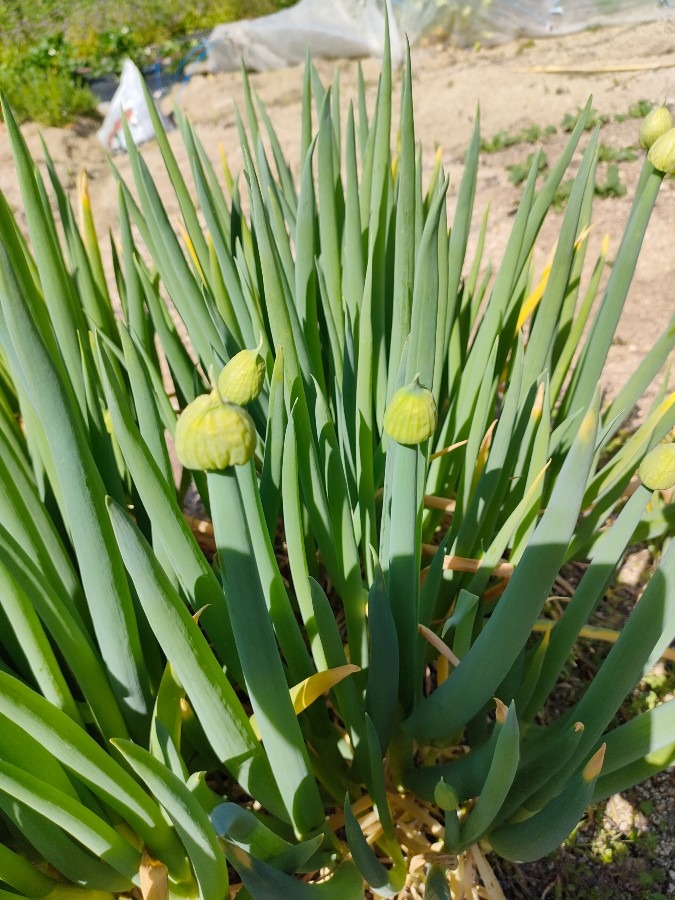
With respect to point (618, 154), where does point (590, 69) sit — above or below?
above

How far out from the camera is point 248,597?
1.51 ft

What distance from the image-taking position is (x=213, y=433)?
0.37 m

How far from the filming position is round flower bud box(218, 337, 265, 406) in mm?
458

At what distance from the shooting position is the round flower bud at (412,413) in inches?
18.1

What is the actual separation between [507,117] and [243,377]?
344 centimetres

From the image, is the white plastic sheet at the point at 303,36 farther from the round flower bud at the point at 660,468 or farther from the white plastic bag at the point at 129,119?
the round flower bud at the point at 660,468

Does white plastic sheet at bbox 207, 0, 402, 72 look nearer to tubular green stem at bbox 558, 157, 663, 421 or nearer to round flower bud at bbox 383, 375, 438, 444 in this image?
tubular green stem at bbox 558, 157, 663, 421

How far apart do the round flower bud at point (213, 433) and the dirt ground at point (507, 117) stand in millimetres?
1493

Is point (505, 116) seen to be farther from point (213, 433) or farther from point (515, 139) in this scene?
point (213, 433)

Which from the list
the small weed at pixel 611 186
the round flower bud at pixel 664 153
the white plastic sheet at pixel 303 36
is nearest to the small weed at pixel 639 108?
the small weed at pixel 611 186

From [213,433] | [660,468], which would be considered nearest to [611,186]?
[660,468]

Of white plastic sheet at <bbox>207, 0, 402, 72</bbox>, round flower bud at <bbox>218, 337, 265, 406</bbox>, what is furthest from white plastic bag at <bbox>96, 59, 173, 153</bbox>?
round flower bud at <bbox>218, 337, 265, 406</bbox>

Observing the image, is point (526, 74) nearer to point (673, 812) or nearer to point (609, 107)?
point (609, 107)

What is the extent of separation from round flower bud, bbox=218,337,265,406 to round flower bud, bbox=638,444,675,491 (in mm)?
302
